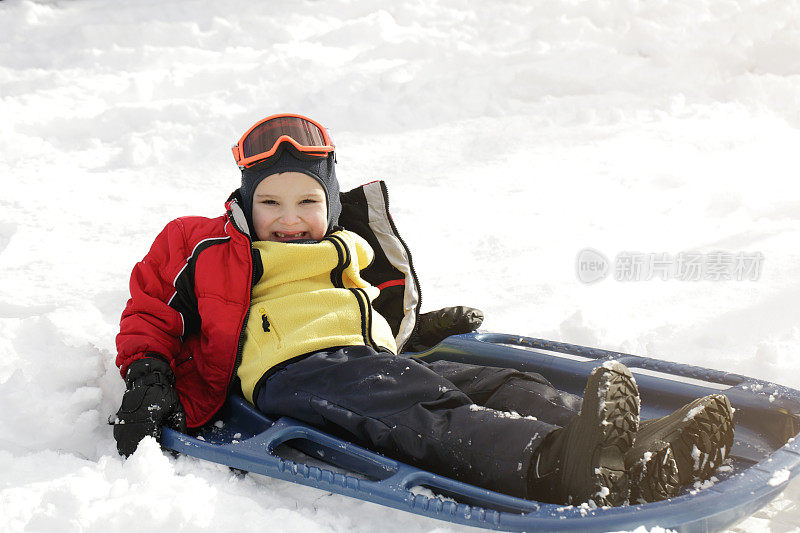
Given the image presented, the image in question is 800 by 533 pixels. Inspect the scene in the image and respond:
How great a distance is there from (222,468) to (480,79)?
15.5 ft

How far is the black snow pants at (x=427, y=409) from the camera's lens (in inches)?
67.5

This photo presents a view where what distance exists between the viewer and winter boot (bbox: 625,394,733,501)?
159 centimetres

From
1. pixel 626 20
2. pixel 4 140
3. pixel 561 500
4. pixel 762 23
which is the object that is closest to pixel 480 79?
pixel 626 20

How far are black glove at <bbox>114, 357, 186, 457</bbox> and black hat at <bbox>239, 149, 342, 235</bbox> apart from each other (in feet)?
1.83

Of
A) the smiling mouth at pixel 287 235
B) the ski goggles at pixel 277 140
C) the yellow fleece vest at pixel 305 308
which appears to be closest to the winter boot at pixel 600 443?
the yellow fleece vest at pixel 305 308

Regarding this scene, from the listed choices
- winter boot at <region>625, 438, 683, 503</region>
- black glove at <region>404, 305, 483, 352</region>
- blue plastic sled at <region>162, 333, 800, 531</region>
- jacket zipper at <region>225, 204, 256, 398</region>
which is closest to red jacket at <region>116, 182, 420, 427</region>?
jacket zipper at <region>225, 204, 256, 398</region>

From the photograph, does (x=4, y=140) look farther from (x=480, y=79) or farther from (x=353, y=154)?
(x=480, y=79)

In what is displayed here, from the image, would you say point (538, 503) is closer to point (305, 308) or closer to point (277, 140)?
point (305, 308)

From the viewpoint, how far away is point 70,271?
134 inches

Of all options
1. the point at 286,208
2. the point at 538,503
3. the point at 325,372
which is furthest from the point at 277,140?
the point at 538,503

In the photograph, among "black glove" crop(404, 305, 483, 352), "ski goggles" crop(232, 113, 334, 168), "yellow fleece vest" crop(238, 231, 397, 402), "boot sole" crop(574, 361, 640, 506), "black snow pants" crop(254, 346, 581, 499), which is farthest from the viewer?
"black glove" crop(404, 305, 483, 352)

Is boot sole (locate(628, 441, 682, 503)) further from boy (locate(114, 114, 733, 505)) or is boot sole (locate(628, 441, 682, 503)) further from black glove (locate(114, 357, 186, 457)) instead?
black glove (locate(114, 357, 186, 457))

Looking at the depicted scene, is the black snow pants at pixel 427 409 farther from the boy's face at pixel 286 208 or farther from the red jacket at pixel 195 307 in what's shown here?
the boy's face at pixel 286 208

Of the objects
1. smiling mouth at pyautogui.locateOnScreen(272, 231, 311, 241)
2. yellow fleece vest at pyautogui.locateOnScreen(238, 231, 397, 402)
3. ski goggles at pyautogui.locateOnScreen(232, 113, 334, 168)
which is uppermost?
ski goggles at pyautogui.locateOnScreen(232, 113, 334, 168)
